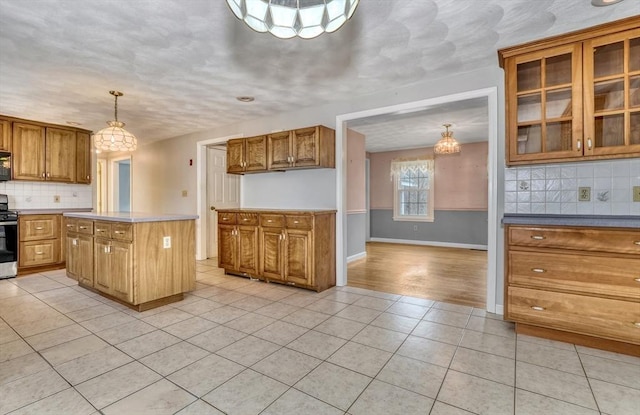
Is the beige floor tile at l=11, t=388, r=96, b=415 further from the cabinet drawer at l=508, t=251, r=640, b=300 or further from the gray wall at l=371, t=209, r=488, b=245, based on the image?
the gray wall at l=371, t=209, r=488, b=245

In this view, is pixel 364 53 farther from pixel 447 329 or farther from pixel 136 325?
pixel 136 325

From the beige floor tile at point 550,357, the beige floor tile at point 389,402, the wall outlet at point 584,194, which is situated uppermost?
the wall outlet at point 584,194

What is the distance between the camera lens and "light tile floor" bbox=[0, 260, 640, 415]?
1.65 meters

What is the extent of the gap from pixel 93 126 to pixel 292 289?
4456mm

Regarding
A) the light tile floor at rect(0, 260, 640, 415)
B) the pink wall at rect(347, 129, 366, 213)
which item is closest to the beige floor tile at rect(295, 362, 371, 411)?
the light tile floor at rect(0, 260, 640, 415)

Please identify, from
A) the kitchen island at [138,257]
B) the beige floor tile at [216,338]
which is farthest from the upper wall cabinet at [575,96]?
the kitchen island at [138,257]

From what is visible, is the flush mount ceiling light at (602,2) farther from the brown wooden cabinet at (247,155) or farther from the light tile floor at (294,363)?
the brown wooden cabinet at (247,155)

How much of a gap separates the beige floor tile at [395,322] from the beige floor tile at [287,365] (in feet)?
2.67

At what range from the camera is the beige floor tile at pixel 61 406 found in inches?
62.2

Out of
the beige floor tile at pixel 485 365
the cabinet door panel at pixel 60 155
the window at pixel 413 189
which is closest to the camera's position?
the beige floor tile at pixel 485 365

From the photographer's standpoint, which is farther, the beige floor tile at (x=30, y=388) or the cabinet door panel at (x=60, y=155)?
the cabinet door panel at (x=60, y=155)

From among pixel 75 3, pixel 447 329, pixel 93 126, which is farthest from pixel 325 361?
pixel 93 126

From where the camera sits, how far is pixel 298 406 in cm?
163

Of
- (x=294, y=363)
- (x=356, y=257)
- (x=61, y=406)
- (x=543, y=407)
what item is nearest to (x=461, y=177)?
(x=356, y=257)
